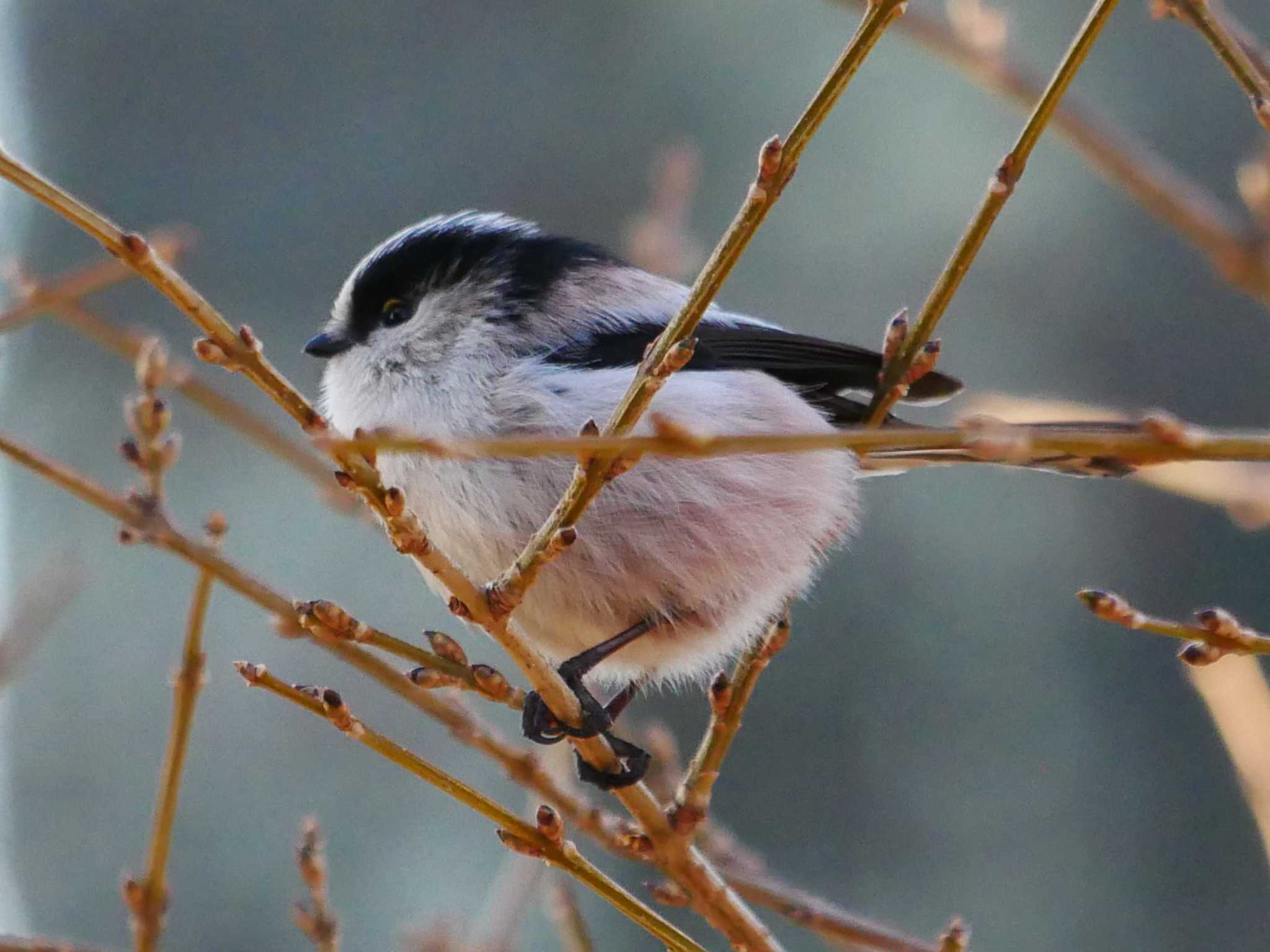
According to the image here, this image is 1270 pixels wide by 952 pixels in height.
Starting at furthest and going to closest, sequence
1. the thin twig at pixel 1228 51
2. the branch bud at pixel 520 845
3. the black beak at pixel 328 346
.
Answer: the black beak at pixel 328 346, the branch bud at pixel 520 845, the thin twig at pixel 1228 51

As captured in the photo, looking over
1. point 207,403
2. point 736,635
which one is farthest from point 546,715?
point 207,403

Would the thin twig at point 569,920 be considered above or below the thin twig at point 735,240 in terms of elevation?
below

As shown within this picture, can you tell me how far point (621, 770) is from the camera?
5.58ft

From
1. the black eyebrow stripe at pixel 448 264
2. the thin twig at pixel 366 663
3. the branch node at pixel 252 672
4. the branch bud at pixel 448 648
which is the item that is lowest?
the branch node at pixel 252 672

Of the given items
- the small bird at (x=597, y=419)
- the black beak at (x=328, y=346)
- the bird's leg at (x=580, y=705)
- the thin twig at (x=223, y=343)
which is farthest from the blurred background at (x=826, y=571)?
the thin twig at (x=223, y=343)

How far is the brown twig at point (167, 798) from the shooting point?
163 centimetres

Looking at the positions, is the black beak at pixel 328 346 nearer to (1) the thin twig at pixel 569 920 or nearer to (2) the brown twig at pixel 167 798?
(2) the brown twig at pixel 167 798

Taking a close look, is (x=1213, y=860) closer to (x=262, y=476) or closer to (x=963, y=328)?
(x=963, y=328)

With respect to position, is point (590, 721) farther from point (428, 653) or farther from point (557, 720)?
point (428, 653)

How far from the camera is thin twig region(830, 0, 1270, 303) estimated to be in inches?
61.4

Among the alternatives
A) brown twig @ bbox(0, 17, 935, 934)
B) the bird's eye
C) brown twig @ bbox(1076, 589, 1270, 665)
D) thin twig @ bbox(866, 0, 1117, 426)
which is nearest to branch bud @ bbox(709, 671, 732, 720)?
brown twig @ bbox(0, 17, 935, 934)

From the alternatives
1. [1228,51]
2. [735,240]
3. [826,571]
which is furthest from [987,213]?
[826,571]

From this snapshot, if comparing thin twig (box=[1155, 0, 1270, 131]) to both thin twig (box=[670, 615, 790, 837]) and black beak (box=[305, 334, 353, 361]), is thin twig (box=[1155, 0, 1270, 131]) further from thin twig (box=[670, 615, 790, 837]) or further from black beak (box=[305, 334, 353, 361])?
black beak (box=[305, 334, 353, 361])

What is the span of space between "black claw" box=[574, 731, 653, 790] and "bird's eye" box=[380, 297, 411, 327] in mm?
916
